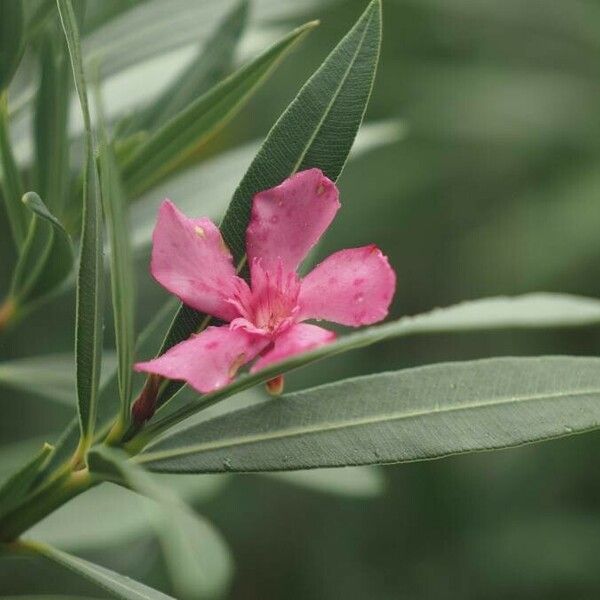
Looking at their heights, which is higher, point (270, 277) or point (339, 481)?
point (270, 277)

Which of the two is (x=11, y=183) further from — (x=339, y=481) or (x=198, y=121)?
(x=339, y=481)

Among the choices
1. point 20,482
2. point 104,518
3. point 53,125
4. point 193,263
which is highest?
point 53,125

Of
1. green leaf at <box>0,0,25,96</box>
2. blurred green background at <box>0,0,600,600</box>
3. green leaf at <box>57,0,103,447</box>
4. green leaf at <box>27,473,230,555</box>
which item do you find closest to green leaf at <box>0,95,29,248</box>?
green leaf at <box>0,0,25,96</box>

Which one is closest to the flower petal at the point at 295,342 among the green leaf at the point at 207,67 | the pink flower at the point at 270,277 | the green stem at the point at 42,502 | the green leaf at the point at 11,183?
the pink flower at the point at 270,277

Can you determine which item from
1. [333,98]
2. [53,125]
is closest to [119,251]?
[333,98]

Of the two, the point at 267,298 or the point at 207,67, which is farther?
the point at 207,67

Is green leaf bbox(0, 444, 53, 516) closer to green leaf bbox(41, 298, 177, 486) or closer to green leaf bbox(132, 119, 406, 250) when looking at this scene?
green leaf bbox(41, 298, 177, 486)
